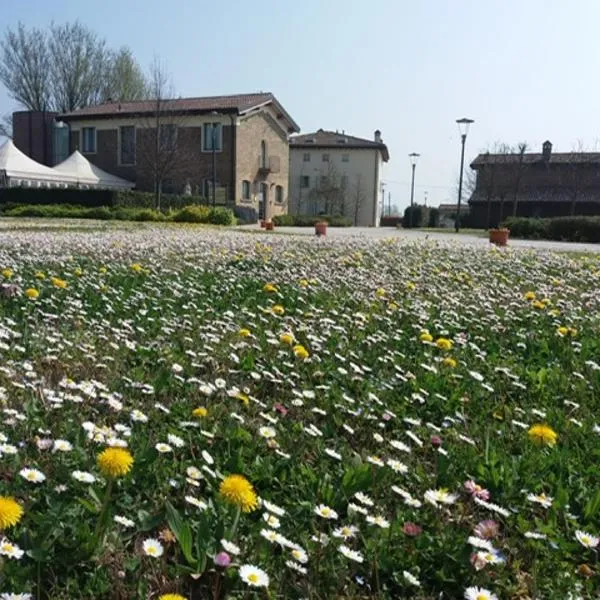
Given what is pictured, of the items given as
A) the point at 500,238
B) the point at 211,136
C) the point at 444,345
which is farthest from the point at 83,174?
the point at 444,345

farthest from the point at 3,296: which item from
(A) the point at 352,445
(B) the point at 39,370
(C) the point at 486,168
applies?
(C) the point at 486,168

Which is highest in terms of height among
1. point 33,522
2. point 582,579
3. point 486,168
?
point 486,168

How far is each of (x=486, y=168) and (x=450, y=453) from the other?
5596 cm

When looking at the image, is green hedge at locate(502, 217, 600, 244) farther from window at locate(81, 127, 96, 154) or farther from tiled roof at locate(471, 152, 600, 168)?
window at locate(81, 127, 96, 154)

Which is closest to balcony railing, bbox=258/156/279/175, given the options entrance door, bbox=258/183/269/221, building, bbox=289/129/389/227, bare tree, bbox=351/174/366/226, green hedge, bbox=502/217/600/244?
entrance door, bbox=258/183/269/221

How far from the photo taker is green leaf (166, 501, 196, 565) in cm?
154

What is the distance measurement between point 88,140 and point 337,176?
25.0 m

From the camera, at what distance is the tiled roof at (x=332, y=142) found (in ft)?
207

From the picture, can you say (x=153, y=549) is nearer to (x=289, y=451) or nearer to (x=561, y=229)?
(x=289, y=451)

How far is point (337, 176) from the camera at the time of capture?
205 ft

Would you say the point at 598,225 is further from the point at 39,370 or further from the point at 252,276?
the point at 39,370

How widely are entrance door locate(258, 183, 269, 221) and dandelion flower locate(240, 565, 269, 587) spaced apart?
4701 cm

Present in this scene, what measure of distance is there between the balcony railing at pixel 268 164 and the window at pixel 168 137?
26.5 feet

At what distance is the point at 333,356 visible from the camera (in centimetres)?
372
